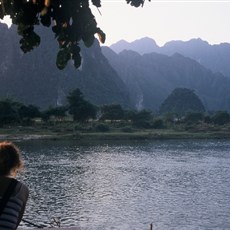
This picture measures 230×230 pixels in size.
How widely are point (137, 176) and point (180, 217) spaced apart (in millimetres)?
19945

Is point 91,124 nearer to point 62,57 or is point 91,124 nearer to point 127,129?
point 127,129

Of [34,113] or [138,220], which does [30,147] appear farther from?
[138,220]

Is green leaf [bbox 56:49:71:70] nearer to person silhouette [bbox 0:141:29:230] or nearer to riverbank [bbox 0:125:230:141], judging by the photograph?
person silhouette [bbox 0:141:29:230]

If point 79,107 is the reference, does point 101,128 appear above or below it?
below

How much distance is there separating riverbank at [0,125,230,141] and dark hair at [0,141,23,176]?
300 feet

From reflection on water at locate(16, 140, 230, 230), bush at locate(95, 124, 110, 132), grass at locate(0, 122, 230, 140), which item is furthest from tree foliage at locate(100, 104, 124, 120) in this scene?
reflection on water at locate(16, 140, 230, 230)

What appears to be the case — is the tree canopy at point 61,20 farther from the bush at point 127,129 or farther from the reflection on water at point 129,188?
the bush at point 127,129

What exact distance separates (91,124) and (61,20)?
11138 cm

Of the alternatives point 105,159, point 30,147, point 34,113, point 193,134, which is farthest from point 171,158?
point 34,113

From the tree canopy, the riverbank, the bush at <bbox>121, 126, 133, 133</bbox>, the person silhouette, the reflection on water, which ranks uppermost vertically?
the tree canopy

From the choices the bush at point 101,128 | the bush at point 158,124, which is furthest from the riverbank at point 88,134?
the bush at point 158,124

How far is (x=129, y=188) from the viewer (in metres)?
43.0

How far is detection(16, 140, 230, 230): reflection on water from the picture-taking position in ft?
98.5

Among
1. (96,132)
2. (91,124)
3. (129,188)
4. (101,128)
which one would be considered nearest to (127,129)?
(101,128)
